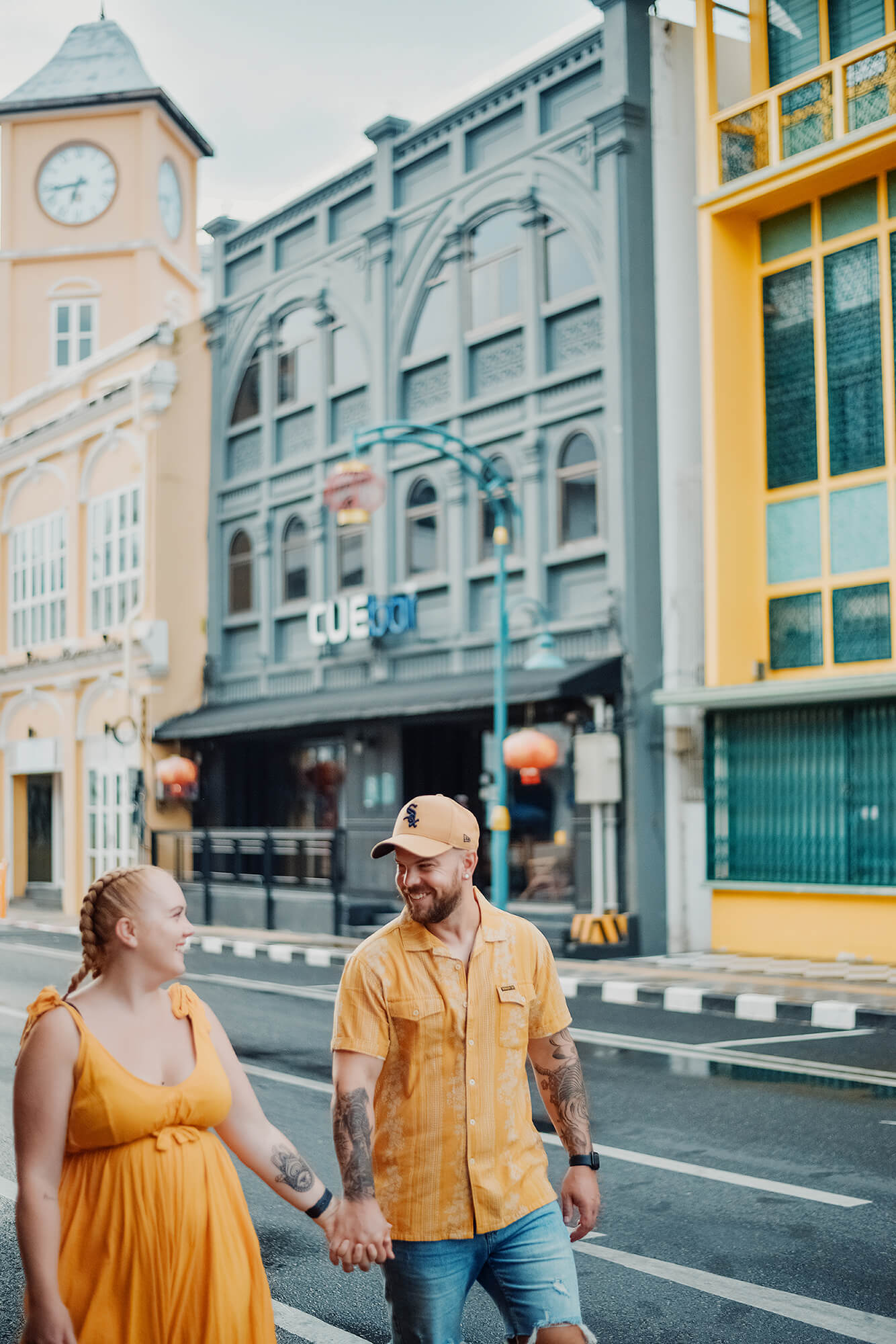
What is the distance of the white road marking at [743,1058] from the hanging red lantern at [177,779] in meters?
13.9

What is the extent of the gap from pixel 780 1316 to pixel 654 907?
12654 millimetres

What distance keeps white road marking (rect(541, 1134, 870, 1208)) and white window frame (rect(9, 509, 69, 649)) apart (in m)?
23.5

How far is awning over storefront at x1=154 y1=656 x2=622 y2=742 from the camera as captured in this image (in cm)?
1719

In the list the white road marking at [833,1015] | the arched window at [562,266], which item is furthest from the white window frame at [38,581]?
the white road marking at [833,1015]

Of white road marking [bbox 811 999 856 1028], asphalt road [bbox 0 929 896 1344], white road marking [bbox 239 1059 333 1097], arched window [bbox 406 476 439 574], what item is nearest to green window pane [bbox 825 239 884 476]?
arched window [bbox 406 476 439 574]

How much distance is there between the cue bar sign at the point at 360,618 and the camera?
2103 cm

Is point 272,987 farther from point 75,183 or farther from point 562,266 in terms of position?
point 75,183

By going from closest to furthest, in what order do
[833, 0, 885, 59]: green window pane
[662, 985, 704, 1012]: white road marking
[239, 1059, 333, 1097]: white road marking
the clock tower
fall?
[239, 1059, 333, 1097]: white road marking
[662, 985, 704, 1012]: white road marking
[833, 0, 885, 59]: green window pane
the clock tower

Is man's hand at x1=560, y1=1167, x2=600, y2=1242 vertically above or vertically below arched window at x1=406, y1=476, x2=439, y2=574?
below

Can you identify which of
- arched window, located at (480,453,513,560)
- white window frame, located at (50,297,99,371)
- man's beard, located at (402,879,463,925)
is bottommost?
man's beard, located at (402,879,463,925)

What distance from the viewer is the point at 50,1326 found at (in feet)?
8.89

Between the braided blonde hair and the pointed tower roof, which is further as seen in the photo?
the pointed tower roof

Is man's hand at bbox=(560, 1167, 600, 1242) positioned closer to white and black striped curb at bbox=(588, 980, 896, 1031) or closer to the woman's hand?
the woman's hand

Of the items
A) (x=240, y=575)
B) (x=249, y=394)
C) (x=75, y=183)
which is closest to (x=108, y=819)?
(x=240, y=575)
